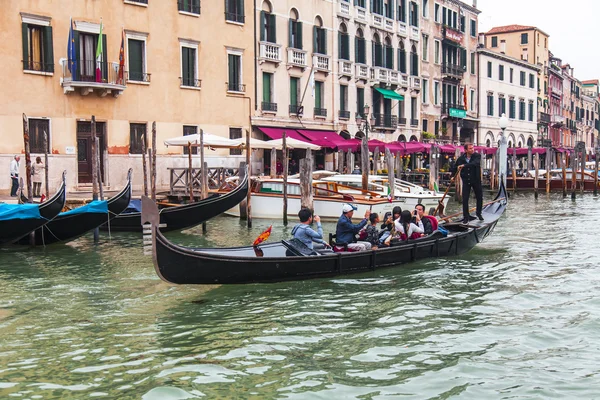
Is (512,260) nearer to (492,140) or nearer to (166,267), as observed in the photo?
(166,267)

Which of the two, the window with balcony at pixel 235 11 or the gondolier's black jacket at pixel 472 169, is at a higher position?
the window with balcony at pixel 235 11

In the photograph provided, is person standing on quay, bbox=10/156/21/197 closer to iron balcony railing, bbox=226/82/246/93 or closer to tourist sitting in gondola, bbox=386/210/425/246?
iron balcony railing, bbox=226/82/246/93

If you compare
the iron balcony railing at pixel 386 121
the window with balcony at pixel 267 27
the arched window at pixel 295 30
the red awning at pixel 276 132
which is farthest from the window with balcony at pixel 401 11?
the red awning at pixel 276 132

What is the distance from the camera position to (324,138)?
25797mm

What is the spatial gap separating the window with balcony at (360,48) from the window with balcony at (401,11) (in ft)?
11.5

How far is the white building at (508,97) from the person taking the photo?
40312 millimetres

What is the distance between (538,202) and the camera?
23.9 m

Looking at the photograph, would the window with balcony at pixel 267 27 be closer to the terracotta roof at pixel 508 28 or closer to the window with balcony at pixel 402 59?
the window with balcony at pixel 402 59

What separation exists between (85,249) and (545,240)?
28.1ft

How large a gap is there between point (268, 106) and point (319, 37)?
4223mm

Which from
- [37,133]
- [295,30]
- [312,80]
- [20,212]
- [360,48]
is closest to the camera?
[20,212]

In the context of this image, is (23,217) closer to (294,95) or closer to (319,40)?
(294,95)

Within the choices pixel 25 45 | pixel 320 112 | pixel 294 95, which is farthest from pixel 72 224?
pixel 320 112

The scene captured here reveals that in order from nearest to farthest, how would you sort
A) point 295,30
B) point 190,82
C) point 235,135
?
point 190,82 → point 235,135 → point 295,30
